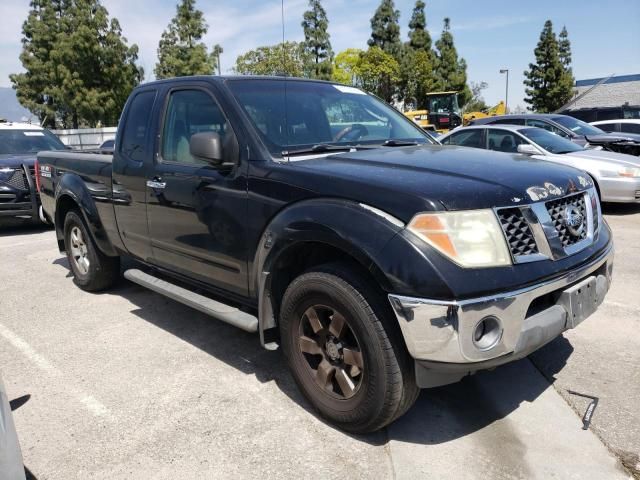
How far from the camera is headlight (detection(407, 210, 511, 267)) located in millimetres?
2338

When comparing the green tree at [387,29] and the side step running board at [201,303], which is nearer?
the side step running board at [201,303]

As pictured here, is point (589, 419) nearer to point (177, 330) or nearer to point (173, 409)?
point (173, 409)

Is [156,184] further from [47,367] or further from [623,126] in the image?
[623,126]

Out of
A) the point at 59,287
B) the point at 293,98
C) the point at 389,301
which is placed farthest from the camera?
the point at 59,287

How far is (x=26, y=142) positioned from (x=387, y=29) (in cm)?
4481

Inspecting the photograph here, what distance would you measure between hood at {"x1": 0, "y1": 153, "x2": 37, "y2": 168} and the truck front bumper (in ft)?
27.9

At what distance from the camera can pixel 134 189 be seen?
4.19 m

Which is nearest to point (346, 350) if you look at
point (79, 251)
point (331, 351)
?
point (331, 351)

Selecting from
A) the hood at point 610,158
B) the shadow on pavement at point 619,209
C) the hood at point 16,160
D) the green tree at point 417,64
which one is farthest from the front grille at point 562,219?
the green tree at point 417,64

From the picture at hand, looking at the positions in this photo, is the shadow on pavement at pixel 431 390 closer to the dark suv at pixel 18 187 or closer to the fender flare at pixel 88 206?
the fender flare at pixel 88 206

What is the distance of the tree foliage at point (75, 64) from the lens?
32.3 meters

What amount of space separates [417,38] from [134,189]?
5207cm

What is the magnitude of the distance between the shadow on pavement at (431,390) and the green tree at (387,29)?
48.5m

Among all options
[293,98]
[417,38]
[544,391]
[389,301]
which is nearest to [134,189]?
[293,98]
